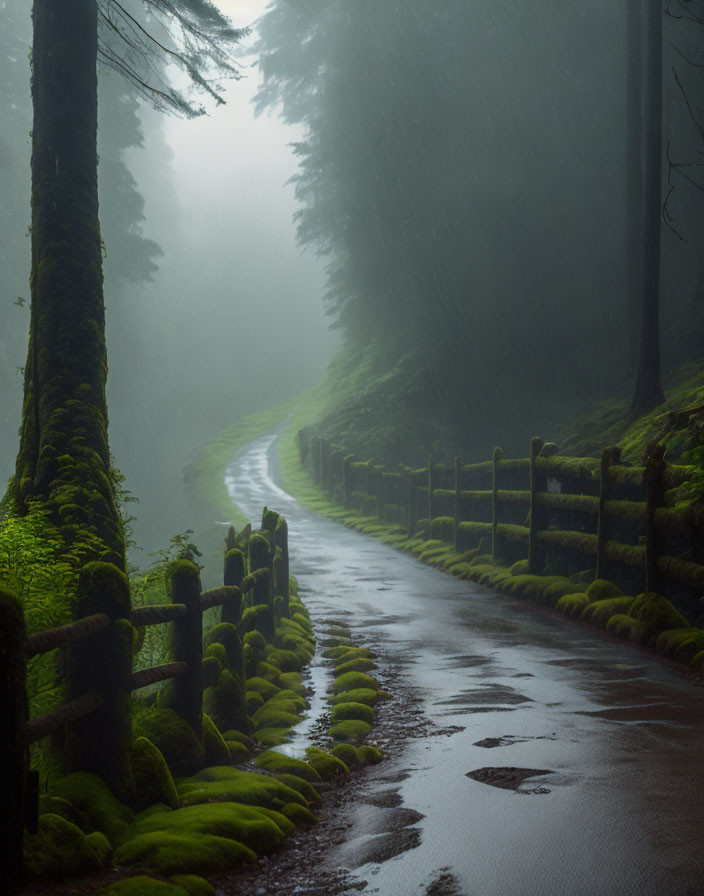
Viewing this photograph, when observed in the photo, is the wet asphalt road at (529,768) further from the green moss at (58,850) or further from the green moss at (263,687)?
the green moss at (263,687)

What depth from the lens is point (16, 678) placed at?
10.9ft

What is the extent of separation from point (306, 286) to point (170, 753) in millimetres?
83582

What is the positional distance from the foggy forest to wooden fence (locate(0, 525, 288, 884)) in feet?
0.06

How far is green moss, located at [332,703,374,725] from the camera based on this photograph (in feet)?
21.7

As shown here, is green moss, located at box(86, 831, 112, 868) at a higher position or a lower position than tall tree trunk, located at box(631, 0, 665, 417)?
lower

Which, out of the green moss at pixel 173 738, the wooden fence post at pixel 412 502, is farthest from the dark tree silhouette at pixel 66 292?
the wooden fence post at pixel 412 502

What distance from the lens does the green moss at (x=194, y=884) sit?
11.8 ft

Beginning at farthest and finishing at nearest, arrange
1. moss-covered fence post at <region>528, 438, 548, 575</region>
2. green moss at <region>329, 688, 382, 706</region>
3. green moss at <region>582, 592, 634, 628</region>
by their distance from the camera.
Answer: moss-covered fence post at <region>528, 438, 548, 575</region> → green moss at <region>582, 592, 634, 628</region> → green moss at <region>329, 688, 382, 706</region>

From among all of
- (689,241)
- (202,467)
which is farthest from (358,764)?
(202,467)

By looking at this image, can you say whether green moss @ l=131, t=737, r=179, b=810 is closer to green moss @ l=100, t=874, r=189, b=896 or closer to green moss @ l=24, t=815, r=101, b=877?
green moss @ l=24, t=815, r=101, b=877

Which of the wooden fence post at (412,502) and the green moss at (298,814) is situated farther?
the wooden fence post at (412,502)

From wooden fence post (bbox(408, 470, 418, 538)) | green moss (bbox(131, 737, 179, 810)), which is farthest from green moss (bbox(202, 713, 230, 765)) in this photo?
wooden fence post (bbox(408, 470, 418, 538))

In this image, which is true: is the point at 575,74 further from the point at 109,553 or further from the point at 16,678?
the point at 16,678

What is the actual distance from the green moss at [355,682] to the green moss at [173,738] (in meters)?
2.52
